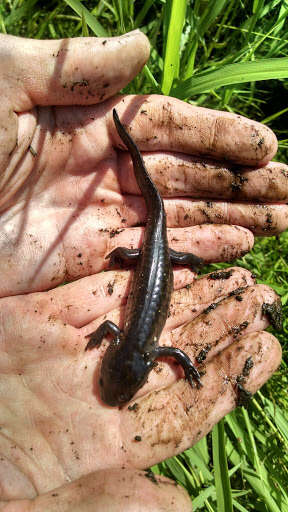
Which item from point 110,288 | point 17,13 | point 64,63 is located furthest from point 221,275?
point 17,13

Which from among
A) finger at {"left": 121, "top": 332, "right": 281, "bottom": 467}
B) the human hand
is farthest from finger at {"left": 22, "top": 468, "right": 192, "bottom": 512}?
finger at {"left": 121, "top": 332, "right": 281, "bottom": 467}

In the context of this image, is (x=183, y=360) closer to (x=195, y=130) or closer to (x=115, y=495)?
(x=115, y=495)

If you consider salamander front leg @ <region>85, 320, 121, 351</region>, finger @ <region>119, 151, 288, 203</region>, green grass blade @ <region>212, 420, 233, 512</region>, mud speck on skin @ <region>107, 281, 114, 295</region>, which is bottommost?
green grass blade @ <region>212, 420, 233, 512</region>

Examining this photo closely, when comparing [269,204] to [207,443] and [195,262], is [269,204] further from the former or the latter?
[207,443]

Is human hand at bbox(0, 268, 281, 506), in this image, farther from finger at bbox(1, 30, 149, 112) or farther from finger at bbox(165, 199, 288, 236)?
finger at bbox(1, 30, 149, 112)

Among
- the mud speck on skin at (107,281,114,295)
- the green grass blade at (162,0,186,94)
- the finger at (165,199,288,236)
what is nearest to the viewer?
the green grass blade at (162,0,186,94)

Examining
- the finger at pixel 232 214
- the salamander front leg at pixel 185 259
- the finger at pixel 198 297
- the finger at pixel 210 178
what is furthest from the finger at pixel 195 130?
the finger at pixel 198 297

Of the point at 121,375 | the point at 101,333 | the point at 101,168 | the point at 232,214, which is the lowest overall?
the point at 121,375

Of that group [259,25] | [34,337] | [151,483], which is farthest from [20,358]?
[259,25]
